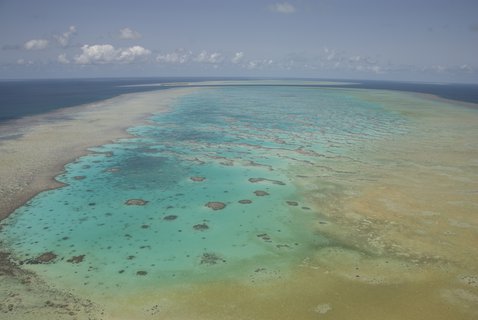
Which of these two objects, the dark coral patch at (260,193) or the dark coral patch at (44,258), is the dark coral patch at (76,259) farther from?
the dark coral patch at (260,193)

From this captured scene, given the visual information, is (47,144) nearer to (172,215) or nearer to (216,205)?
(172,215)

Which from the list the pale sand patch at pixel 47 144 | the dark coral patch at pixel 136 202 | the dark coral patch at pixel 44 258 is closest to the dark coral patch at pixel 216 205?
the dark coral patch at pixel 136 202

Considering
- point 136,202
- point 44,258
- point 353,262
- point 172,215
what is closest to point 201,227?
point 172,215

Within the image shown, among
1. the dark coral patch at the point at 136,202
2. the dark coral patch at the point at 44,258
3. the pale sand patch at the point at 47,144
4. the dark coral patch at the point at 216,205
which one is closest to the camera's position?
the dark coral patch at the point at 44,258

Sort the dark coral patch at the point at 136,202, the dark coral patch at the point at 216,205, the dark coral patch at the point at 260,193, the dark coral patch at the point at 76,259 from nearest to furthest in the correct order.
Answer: the dark coral patch at the point at 76,259 → the dark coral patch at the point at 216,205 → the dark coral patch at the point at 136,202 → the dark coral patch at the point at 260,193

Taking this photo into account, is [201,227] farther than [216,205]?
No
